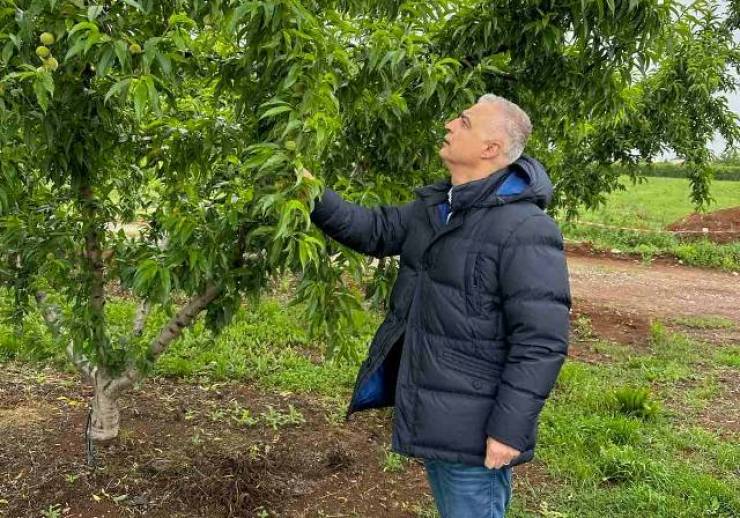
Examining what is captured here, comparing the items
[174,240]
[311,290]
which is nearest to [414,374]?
[311,290]

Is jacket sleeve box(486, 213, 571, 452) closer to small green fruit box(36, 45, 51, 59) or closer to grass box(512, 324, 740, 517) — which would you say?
small green fruit box(36, 45, 51, 59)

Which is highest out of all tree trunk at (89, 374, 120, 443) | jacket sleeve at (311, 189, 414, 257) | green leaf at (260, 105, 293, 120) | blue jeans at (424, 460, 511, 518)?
green leaf at (260, 105, 293, 120)

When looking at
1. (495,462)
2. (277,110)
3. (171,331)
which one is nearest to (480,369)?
(495,462)

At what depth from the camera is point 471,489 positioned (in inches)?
93.0

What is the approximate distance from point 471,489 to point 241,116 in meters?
1.56

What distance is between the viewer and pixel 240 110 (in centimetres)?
254

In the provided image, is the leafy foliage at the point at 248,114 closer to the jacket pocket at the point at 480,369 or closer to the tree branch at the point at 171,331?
the tree branch at the point at 171,331

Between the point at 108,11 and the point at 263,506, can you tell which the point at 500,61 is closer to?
the point at 108,11

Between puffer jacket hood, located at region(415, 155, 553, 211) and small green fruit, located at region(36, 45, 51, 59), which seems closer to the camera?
small green fruit, located at region(36, 45, 51, 59)

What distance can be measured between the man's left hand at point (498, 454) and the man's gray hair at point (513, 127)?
87 centimetres

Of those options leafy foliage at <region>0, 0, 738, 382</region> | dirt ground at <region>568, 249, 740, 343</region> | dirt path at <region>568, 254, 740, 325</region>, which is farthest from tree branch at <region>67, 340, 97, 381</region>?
dirt path at <region>568, 254, 740, 325</region>

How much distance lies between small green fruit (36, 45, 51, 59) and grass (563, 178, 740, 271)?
21.7 feet

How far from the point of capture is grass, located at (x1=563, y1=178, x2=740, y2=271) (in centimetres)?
1348

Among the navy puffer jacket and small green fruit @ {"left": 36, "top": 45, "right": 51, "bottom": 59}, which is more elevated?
small green fruit @ {"left": 36, "top": 45, "right": 51, "bottom": 59}
